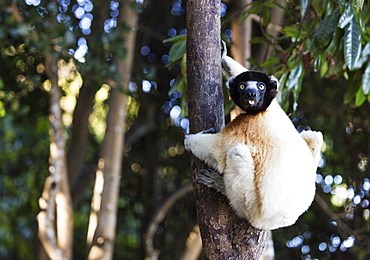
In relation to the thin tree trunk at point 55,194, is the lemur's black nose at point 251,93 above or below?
above

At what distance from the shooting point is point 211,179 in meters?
2.23

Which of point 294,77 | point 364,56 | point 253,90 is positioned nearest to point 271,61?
point 294,77

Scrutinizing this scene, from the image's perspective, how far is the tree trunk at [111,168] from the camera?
454cm

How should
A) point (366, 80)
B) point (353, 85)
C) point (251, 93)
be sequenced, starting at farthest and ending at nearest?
point (353, 85), point (366, 80), point (251, 93)

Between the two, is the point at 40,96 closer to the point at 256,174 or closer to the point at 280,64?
the point at 280,64

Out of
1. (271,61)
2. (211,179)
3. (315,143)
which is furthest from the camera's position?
(271,61)

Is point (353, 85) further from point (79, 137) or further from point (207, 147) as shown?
point (79, 137)

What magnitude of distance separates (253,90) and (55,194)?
2.63 meters

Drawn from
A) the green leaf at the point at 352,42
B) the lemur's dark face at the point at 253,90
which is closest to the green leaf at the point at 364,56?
the green leaf at the point at 352,42

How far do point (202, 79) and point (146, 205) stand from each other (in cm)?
446

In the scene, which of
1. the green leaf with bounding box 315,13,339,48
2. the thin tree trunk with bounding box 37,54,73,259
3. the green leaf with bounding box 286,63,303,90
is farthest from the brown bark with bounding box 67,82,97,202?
the green leaf with bounding box 315,13,339,48

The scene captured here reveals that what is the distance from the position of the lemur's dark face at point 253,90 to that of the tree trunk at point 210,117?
0.50 feet

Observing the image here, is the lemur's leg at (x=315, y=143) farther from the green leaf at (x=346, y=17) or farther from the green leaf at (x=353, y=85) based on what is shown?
the green leaf at (x=353, y=85)

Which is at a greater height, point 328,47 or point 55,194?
point 328,47
